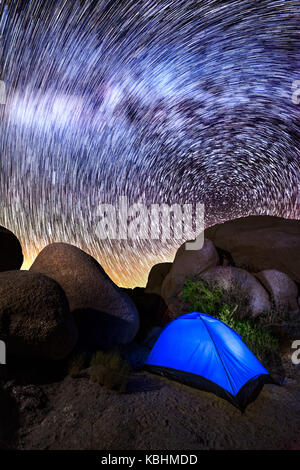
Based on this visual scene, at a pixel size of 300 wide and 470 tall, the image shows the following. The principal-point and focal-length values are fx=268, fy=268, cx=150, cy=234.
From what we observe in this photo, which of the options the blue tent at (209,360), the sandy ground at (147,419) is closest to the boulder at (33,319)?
the sandy ground at (147,419)

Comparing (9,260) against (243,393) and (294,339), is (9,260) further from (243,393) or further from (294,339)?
(294,339)

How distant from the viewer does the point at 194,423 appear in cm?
467

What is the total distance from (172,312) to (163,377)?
22.8 ft

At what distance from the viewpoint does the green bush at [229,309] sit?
9.12 m

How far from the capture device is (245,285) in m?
12.4

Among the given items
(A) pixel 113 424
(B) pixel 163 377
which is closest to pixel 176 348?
(B) pixel 163 377

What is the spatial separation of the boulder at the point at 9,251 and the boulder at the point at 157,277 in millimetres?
7609

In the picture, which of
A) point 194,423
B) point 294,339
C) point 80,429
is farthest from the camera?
point 294,339

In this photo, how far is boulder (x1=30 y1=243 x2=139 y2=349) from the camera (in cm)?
907

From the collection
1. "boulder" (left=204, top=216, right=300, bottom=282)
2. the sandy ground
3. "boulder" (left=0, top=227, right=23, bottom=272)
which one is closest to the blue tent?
the sandy ground

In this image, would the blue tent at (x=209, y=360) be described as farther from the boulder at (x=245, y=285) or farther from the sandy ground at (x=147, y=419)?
the boulder at (x=245, y=285)

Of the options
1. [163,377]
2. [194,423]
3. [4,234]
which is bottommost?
[163,377]

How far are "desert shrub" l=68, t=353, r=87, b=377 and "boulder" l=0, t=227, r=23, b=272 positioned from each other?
28.7ft

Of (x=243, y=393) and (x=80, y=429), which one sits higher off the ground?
(x=80, y=429)
